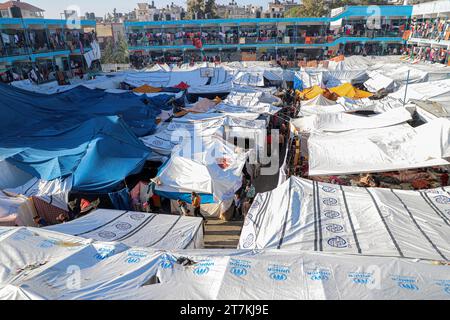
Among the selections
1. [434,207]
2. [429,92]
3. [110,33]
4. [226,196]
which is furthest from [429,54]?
[110,33]

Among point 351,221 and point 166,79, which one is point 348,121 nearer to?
point 351,221

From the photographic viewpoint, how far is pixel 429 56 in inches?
998

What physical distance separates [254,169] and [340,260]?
23.5 ft

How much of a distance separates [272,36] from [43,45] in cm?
2058

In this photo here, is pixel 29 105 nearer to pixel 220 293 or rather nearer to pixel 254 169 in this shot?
pixel 254 169

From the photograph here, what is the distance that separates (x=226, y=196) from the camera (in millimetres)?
Result: 8984

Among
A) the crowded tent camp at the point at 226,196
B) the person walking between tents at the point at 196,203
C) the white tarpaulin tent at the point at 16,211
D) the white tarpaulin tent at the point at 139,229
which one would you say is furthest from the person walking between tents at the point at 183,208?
the white tarpaulin tent at the point at 16,211

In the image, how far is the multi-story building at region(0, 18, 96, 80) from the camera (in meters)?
21.3

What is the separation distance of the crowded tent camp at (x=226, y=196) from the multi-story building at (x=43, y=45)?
218 inches

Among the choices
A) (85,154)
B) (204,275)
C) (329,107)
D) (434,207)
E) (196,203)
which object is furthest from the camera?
(329,107)

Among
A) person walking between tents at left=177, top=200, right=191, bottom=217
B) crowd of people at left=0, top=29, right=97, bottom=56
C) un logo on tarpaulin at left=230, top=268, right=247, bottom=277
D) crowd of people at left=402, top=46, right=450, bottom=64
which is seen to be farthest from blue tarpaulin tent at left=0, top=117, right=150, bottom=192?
crowd of people at left=402, top=46, right=450, bottom=64

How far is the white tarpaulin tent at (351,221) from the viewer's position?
478 cm
